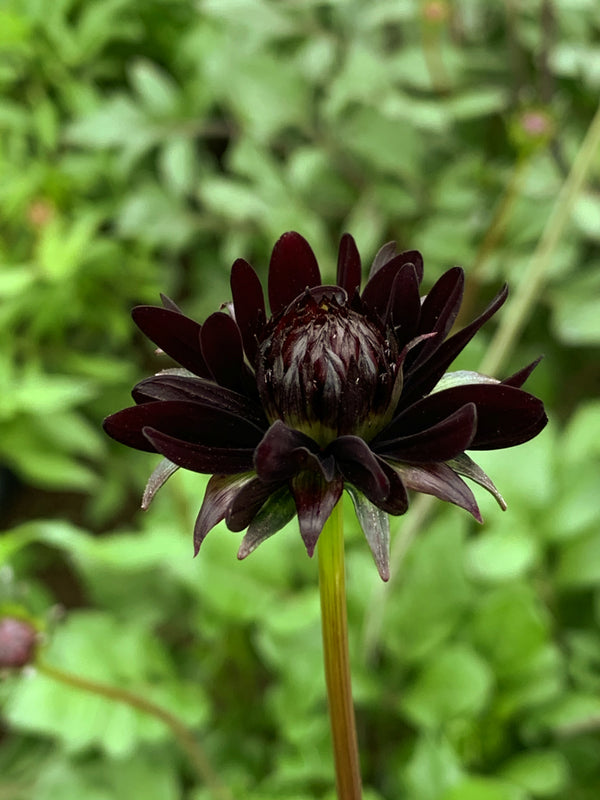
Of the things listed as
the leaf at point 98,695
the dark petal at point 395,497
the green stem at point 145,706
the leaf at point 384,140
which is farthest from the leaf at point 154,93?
the dark petal at point 395,497

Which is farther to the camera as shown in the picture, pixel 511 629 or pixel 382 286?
pixel 511 629

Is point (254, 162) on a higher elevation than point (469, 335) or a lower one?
higher

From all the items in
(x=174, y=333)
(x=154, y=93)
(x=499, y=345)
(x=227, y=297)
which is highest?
(x=154, y=93)

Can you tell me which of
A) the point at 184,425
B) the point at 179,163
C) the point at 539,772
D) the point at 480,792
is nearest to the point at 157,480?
the point at 184,425

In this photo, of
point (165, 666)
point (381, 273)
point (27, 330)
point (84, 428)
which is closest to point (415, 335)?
point (381, 273)

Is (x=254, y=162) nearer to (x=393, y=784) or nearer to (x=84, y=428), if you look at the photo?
(x=84, y=428)

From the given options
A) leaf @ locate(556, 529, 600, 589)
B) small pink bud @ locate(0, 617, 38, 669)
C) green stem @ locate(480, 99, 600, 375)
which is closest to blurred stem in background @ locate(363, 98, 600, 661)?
green stem @ locate(480, 99, 600, 375)

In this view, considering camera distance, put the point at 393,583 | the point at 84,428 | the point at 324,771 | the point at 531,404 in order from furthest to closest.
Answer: the point at 84,428 < the point at 393,583 < the point at 324,771 < the point at 531,404

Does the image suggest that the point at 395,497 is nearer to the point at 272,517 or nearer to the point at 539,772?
the point at 272,517
